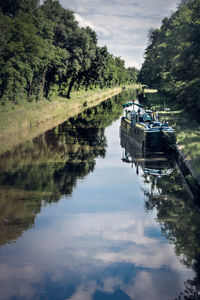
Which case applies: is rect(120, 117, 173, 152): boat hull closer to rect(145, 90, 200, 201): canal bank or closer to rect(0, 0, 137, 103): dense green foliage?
rect(145, 90, 200, 201): canal bank

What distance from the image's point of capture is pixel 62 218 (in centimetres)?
1507

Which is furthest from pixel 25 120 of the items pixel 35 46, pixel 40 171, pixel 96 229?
pixel 96 229

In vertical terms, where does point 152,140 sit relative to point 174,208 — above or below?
above

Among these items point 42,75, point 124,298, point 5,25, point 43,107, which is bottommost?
point 124,298

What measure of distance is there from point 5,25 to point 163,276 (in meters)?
35.0

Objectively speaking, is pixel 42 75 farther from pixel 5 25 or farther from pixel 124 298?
pixel 124 298

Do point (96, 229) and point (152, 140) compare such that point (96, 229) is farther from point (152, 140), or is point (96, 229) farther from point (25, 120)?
point (25, 120)

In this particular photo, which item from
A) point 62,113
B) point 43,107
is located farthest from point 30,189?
point 62,113

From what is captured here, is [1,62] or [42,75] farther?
[42,75]

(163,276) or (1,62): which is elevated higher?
(1,62)

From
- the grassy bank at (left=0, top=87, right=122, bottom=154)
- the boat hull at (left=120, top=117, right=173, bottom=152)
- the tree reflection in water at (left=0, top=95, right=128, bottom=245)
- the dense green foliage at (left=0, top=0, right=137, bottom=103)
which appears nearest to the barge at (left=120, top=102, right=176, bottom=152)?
the boat hull at (left=120, top=117, right=173, bottom=152)

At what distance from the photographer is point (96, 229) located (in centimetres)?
1395

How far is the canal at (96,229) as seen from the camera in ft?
33.6

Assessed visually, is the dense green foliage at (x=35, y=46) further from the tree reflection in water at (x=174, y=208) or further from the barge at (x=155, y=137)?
the tree reflection in water at (x=174, y=208)
